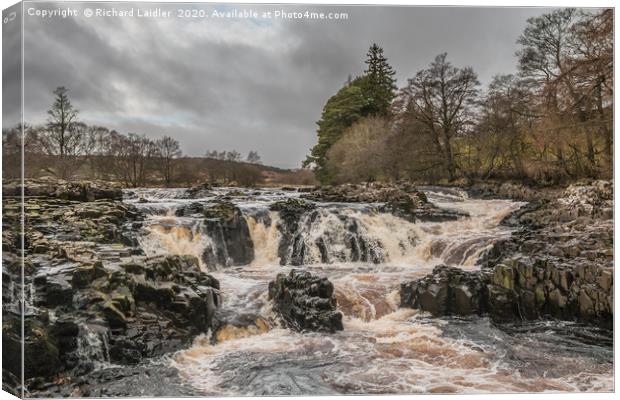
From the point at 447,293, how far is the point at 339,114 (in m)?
2.02

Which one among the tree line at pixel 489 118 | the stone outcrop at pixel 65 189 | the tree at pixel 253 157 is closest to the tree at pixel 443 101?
the tree line at pixel 489 118

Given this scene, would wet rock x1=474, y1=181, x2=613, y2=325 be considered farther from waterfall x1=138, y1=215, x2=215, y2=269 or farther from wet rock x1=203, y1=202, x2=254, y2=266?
waterfall x1=138, y1=215, x2=215, y2=269

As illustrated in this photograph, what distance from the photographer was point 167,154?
478 centimetres

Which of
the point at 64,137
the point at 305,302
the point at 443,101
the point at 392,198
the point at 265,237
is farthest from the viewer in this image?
the point at 265,237

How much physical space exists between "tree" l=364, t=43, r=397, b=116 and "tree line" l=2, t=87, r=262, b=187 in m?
1.24

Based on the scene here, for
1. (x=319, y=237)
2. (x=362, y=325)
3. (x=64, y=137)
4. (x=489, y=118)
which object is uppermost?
(x=489, y=118)

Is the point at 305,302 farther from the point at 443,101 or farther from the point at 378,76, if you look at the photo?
the point at 443,101

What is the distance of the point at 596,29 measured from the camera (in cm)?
475

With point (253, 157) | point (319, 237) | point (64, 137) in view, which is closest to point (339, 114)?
point (253, 157)

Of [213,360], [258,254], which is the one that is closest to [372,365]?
[213,360]

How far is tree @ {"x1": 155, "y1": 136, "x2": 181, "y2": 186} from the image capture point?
4.70m

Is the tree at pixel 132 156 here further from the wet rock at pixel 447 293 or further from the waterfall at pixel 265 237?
the wet rock at pixel 447 293

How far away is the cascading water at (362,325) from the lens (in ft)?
14.3

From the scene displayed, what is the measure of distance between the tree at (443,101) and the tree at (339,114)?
430mm
